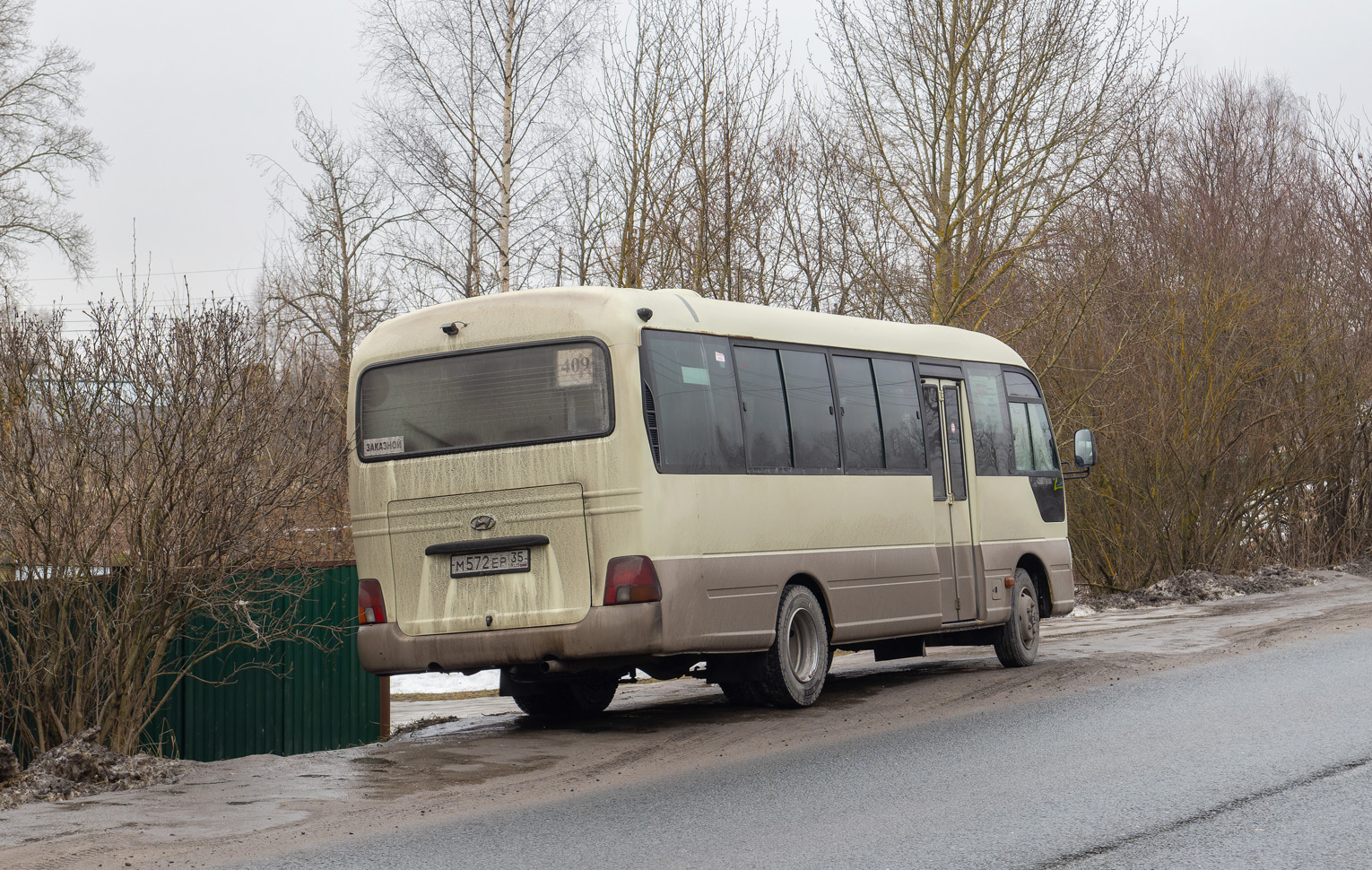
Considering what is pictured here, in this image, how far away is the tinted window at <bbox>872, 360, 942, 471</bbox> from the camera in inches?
482

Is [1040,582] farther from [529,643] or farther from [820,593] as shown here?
[529,643]

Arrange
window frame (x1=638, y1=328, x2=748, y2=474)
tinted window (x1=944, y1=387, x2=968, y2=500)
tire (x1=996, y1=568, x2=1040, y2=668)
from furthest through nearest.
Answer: tire (x1=996, y1=568, x2=1040, y2=668) < tinted window (x1=944, y1=387, x2=968, y2=500) < window frame (x1=638, y1=328, x2=748, y2=474)

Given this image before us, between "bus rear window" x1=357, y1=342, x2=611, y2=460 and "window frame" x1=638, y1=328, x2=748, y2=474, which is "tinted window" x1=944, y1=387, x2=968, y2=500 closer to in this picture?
"window frame" x1=638, y1=328, x2=748, y2=474

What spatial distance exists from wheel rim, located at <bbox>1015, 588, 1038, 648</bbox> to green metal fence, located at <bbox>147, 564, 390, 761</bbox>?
5.99 meters

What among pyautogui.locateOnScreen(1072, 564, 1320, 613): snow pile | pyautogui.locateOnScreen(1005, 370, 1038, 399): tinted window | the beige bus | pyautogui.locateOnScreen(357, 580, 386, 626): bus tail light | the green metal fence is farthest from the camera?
pyautogui.locateOnScreen(1072, 564, 1320, 613): snow pile

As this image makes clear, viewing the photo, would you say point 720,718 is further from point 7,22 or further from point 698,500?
point 7,22

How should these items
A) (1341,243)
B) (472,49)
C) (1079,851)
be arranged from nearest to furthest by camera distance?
1. (1079,851)
2. (472,49)
3. (1341,243)

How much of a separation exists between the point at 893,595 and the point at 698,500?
9.14 ft

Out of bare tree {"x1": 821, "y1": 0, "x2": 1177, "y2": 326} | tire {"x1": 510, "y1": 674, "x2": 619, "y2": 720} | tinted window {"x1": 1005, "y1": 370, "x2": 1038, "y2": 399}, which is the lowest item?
tire {"x1": 510, "y1": 674, "x2": 619, "y2": 720}

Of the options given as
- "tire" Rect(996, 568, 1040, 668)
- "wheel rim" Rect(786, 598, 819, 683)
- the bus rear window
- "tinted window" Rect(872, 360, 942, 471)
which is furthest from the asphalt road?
"tire" Rect(996, 568, 1040, 668)

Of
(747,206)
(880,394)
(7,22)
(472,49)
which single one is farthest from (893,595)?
(7,22)

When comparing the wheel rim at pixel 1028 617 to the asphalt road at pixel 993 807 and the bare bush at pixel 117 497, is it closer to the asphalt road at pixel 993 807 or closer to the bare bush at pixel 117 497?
the asphalt road at pixel 993 807

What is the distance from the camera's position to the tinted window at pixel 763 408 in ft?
34.7

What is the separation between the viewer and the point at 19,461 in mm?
8625
